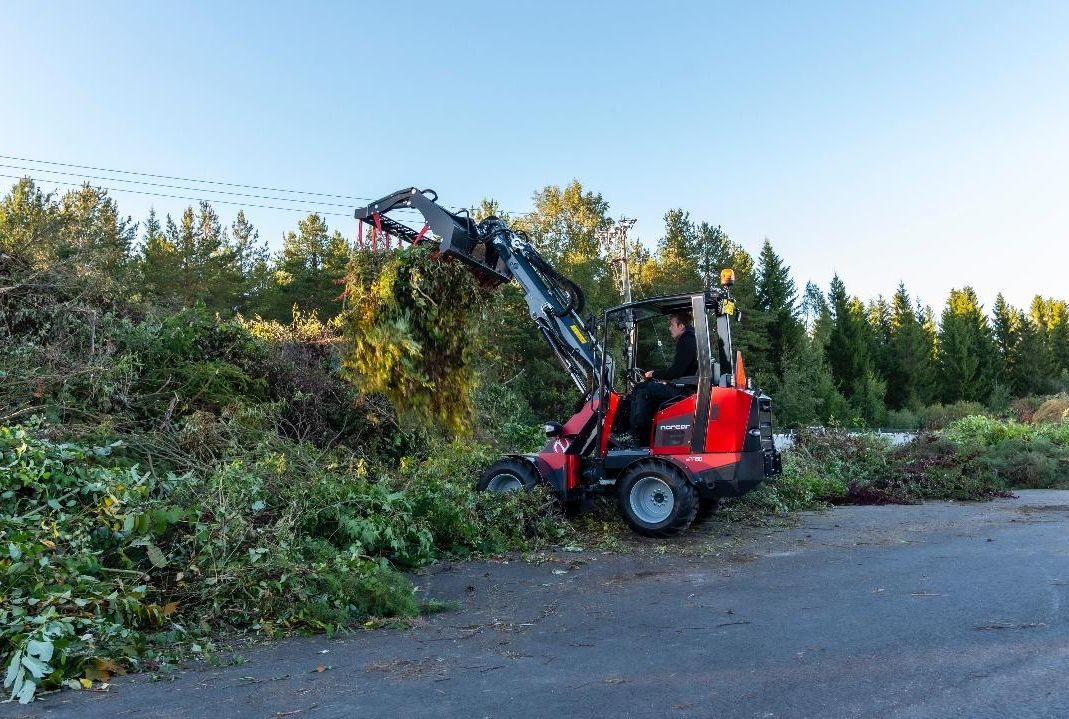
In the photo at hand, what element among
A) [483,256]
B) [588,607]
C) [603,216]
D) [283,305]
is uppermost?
[603,216]

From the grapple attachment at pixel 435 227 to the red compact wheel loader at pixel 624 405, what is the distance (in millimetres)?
13

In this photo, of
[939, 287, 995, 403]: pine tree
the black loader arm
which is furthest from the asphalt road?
[939, 287, 995, 403]: pine tree

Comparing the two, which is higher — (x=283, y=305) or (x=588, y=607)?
(x=283, y=305)

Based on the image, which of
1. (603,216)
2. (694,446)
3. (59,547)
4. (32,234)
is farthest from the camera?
(603,216)

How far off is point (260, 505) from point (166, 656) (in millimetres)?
1827

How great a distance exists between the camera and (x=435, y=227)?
30.1 ft

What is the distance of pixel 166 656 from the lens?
15.2 feet

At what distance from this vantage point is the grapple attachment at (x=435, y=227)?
29.9 feet

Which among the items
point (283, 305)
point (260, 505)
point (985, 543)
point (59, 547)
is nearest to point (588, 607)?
point (260, 505)

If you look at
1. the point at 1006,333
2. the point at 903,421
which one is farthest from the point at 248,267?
the point at 1006,333

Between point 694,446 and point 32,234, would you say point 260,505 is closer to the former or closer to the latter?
point 694,446

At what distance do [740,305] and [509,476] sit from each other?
31.5 metres

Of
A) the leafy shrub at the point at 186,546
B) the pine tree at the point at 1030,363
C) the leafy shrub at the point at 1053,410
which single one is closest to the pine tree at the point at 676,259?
the leafy shrub at the point at 1053,410

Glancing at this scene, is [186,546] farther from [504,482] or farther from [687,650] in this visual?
[504,482]
